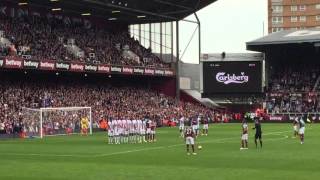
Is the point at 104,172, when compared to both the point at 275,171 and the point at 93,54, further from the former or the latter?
the point at 93,54

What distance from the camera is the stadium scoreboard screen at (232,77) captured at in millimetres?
80688

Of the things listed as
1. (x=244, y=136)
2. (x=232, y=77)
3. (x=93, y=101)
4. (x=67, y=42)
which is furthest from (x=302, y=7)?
(x=244, y=136)

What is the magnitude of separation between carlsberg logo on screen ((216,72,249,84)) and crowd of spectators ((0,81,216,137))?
15.2 feet

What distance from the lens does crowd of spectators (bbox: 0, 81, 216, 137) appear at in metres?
54.1

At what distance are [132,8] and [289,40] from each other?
795 inches

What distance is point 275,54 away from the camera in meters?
86.2

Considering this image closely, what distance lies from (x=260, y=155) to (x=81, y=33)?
4689 cm

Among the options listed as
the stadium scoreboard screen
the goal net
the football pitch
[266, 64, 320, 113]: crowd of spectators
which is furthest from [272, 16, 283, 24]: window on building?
the football pitch

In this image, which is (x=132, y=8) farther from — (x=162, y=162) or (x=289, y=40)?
(x=162, y=162)

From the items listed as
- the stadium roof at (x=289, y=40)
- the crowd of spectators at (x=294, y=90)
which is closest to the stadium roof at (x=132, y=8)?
the stadium roof at (x=289, y=40)

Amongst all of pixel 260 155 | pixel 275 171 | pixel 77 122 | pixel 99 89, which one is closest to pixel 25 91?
pixel 77 122

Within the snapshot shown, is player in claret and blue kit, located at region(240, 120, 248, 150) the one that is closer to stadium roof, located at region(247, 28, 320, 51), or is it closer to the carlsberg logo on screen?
stadium roof, located at region(247, 28, 320, 51)

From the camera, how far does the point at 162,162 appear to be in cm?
2764

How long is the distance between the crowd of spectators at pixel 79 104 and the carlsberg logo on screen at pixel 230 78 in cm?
463
